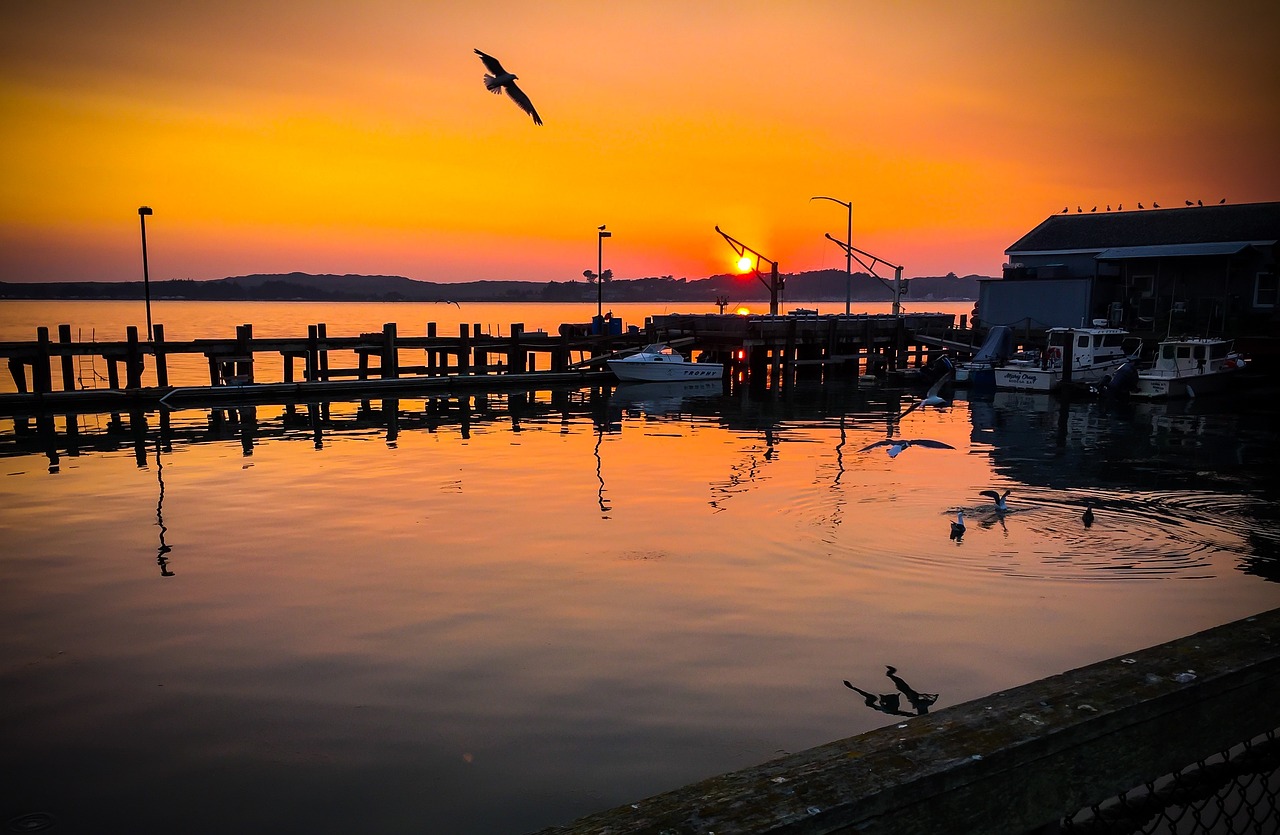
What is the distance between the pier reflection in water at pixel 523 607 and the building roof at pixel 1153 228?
38.1 meters

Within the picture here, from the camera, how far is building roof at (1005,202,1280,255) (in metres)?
56.8

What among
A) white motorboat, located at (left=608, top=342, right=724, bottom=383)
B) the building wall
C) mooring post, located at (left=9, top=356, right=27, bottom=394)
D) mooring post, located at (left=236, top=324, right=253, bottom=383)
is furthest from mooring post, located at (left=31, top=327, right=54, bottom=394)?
the building wall

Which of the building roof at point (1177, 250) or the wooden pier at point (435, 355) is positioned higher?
the building roof at point (1177, 250)

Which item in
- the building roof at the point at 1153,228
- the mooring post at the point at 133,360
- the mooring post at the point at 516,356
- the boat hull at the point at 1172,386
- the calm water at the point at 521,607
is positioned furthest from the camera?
the building roof at the point at 1153,228

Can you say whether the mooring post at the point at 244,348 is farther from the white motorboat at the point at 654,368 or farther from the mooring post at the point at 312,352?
the white motorboat at the point at 654,368

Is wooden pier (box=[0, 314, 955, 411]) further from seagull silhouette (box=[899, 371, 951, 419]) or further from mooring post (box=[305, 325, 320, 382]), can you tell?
seagull silhouette (box=[899, 371, 951, 419])

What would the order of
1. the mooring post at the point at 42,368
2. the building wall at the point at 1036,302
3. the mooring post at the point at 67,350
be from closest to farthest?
the mooring post at the point at 42,368 < the mooring post at the point at 67,350 < the building wall at the point at 1036,302

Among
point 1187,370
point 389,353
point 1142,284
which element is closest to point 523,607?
point 389,353

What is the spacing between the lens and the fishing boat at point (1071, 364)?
1718 inches

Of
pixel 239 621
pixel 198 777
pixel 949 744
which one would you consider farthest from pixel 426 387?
pixel 949 744

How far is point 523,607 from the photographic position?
12.5 metres

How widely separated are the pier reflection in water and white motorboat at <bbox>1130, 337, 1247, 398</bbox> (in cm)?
1595

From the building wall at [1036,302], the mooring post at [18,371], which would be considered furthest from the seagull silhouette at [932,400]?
the mooring post at [18,371]

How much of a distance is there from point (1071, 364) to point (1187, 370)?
4651 millimetres
